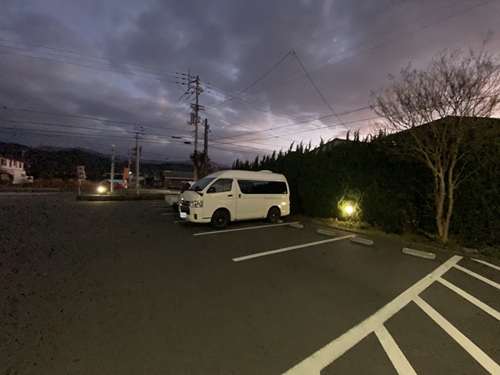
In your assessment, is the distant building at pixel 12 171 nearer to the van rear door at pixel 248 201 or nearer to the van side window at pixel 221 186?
the van side window at pixel 221 186

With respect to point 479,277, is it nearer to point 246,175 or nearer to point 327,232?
point 327,232

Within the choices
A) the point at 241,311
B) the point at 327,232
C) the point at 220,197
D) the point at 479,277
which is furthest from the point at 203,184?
the point at 479,277

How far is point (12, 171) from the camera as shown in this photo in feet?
135

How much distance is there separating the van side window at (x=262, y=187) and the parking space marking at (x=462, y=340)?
20.1 ft

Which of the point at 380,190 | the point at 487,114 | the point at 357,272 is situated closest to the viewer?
the point at 357,272

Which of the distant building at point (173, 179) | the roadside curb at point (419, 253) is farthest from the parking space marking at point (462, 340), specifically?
the distant building at point (173, 179)

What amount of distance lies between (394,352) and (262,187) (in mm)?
7118

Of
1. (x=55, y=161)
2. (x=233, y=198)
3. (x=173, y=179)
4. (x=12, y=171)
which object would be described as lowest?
(x=233, y=198)

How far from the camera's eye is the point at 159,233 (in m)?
7.16

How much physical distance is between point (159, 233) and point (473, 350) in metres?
6.96

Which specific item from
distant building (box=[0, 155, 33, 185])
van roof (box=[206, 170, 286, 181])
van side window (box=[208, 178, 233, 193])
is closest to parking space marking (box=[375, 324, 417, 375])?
van side window (box=[208, 178, 233, 193])

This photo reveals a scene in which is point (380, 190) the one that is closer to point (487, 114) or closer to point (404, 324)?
point (487, 114)

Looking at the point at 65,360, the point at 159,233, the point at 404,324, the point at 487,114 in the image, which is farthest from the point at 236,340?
the point at 487,114

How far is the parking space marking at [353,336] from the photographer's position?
200 cm
